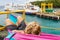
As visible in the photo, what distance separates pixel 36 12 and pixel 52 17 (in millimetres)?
2730

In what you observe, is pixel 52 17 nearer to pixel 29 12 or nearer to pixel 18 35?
pixel 29 12

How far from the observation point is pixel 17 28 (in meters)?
1.61

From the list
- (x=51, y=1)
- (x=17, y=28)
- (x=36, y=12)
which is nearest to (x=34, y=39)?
(x=17, y=28)

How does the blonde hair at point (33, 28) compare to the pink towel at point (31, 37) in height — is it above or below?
above

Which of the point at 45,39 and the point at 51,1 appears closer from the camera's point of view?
the point at 45,39

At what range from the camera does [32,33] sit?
50.5 inches

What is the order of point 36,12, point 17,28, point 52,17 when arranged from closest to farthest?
point 17,28 < point 52,17 < point 36,12

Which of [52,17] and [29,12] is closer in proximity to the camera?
[52,17]

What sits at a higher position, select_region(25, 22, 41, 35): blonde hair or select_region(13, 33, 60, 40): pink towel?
select_region(25, 22, 41, 35): blonde hair

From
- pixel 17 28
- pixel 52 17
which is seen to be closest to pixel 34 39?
pixel 17 28

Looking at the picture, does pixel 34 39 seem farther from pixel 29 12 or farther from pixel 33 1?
pixel 33 1

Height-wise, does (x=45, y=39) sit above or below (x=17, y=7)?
above

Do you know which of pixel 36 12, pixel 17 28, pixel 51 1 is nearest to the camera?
pixel 17 28

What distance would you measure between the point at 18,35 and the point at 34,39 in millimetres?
100
